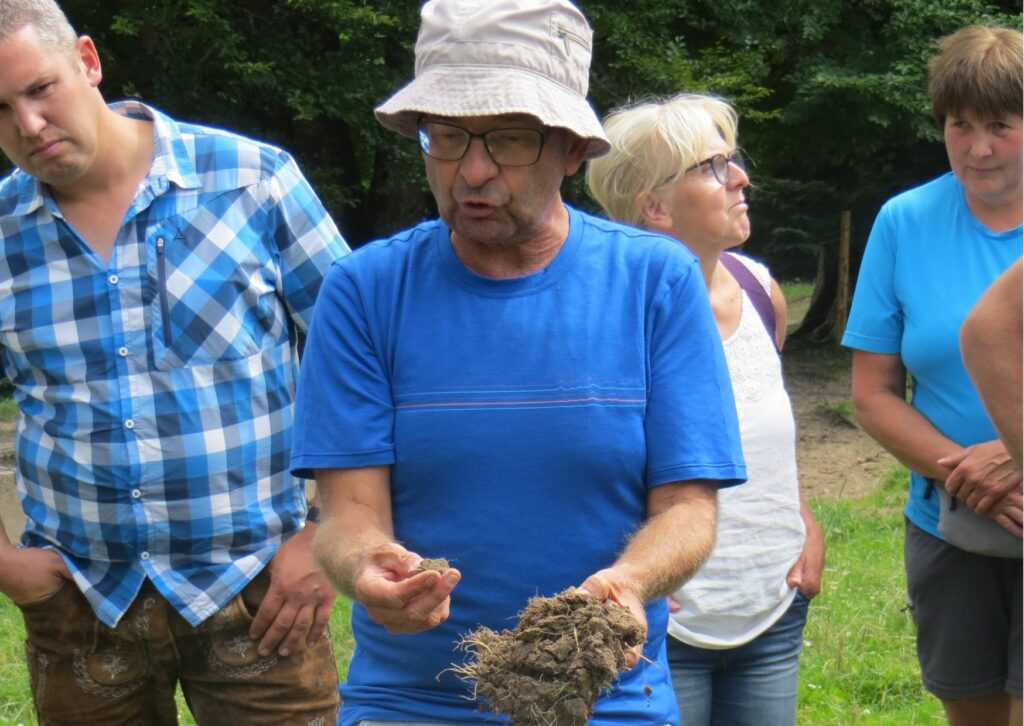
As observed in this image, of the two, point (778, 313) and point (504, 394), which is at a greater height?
point (504, 394)

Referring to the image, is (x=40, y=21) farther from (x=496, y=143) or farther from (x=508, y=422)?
(x=508, y=422)

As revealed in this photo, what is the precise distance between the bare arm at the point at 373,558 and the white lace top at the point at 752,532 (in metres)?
1.12

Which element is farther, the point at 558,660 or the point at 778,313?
the point at 778,313

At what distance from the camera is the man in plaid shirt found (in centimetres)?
331

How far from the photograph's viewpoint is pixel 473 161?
259 cm

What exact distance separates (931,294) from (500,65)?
6.04ft

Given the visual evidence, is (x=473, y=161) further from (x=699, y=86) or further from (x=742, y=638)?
(x=699, y=86)

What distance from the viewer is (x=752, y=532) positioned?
349cm

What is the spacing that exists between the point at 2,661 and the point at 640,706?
4.63 m

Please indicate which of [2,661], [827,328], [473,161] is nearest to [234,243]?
[473,161]

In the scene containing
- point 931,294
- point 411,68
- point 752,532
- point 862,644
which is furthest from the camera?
point 411,68

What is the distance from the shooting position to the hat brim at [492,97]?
2.54m

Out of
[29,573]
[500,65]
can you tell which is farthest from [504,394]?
[29,573]

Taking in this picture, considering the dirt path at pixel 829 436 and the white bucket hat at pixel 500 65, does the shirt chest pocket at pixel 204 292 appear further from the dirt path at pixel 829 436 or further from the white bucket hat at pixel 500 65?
the dirt path at pixel 829 436
